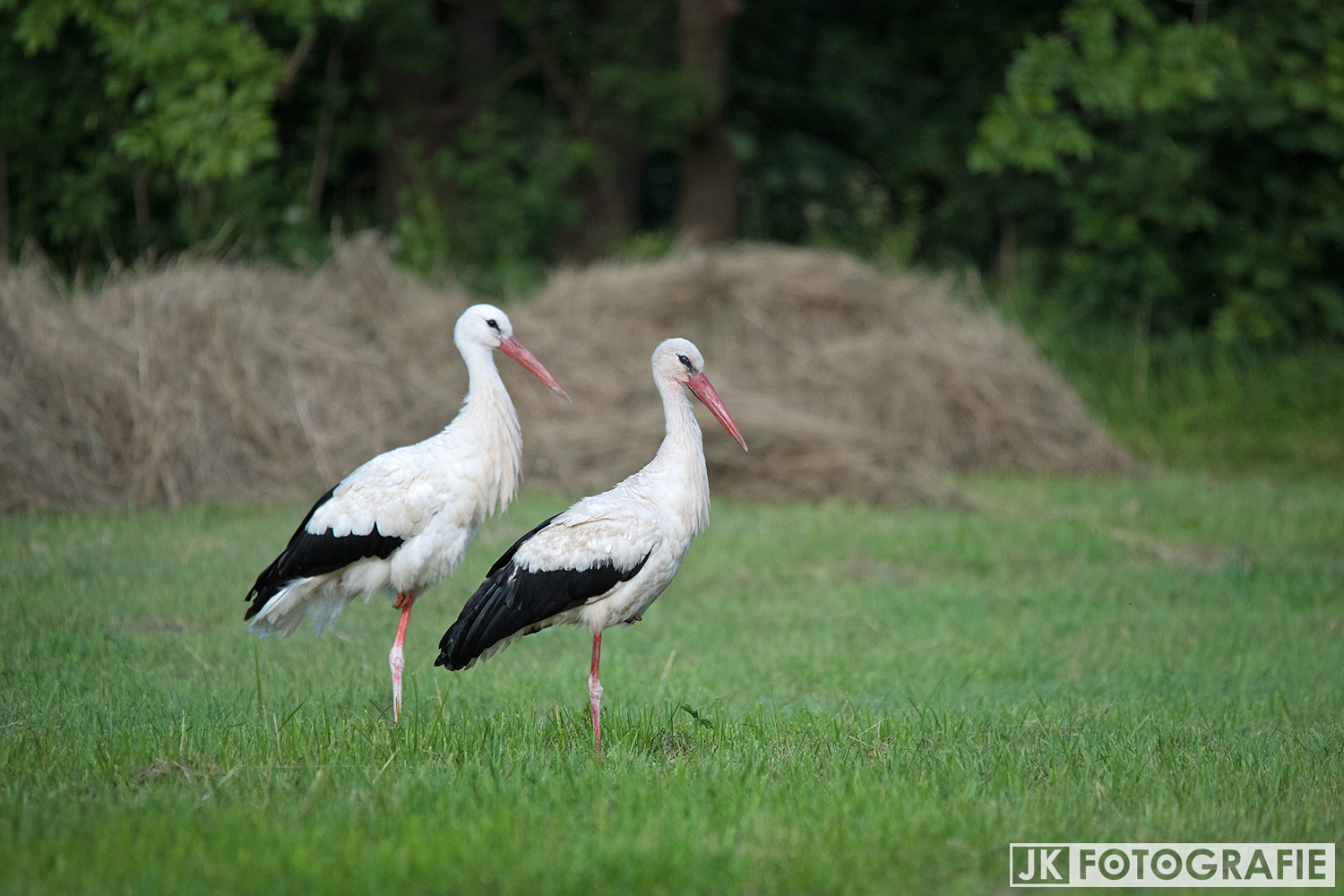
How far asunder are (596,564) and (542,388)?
27.5 ft

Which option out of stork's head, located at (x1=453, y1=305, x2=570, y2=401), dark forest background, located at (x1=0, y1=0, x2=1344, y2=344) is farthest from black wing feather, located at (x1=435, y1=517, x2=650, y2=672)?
dark forest background, located at (x1=0, y1=0, x2=1344, y2=344)

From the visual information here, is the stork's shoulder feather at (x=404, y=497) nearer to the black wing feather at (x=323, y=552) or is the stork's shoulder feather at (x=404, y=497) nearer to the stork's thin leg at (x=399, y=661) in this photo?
the black wing feather at (x=323, y=552)

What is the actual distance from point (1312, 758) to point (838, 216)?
18005 millimetres

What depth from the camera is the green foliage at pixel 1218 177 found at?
16.8m

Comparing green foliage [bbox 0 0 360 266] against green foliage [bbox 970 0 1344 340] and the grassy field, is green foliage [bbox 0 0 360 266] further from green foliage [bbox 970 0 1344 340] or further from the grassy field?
green foliage [bbox 970 0 1344 340]

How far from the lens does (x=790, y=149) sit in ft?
73.0

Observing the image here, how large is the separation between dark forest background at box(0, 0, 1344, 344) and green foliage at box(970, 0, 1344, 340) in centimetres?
5

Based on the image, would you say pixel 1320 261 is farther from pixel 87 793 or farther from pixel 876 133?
pixel 87 793

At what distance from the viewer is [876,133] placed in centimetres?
2148

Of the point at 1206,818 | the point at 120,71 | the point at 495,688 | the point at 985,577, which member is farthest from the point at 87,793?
the point at 120,71

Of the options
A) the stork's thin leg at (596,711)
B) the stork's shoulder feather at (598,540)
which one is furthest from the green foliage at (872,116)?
the stork's thin leg at (596,711)

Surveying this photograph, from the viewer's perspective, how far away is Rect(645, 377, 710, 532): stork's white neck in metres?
5.25

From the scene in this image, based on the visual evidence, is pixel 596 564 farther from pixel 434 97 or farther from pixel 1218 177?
pixel 1218 177

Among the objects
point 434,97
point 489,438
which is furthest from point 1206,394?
point 489,438
